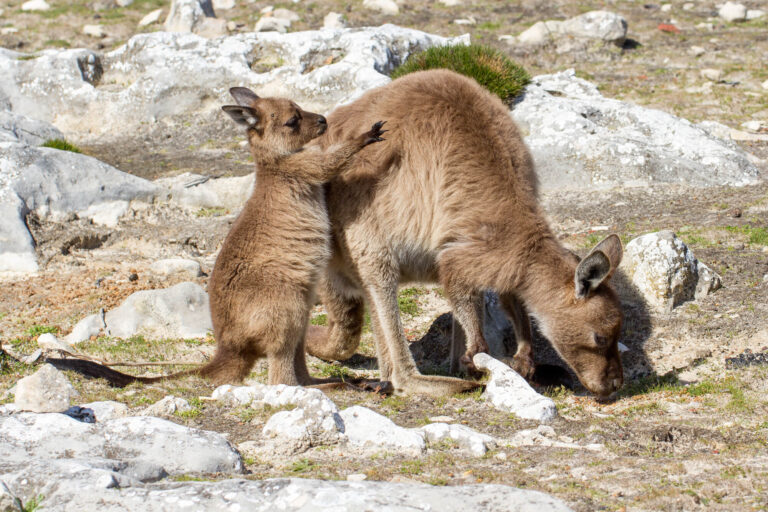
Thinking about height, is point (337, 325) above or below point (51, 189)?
below

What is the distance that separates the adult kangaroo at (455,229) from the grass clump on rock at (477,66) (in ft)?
16.7

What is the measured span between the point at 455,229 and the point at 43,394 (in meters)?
3.05

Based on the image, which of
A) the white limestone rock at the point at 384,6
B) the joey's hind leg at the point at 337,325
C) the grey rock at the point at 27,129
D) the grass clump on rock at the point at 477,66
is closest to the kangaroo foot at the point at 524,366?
the joey's hind leg at the point at 337,325

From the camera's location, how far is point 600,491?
Answer: 13.0ft

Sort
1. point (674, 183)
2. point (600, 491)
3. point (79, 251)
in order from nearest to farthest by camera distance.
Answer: point (600, 491) < point (79, 251) < point (674, 183)

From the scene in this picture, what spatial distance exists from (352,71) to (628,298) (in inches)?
273

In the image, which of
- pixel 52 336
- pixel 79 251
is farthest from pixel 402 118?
pixel 79 251

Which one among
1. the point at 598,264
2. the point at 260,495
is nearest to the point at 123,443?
the point at 260,495

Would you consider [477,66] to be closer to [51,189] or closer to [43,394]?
[51,189]

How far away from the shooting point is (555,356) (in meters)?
7.45

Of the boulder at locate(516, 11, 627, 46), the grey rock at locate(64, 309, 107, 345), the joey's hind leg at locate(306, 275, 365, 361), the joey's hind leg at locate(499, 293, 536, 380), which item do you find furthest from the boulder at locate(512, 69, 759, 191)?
the boulder at locate(516, 11, 627, 46)

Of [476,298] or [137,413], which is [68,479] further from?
[476,298]

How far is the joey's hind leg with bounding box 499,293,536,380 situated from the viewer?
262 inches

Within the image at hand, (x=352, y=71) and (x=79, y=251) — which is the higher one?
(x=352, y=71)
